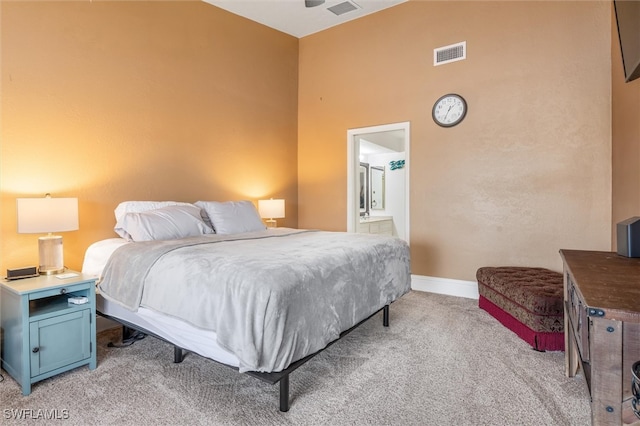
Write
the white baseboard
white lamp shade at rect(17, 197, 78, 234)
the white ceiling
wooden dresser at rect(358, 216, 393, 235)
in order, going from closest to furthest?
white lamp shade at rect(17, 197, 78, 234), the white baseboard, the white ceiling, wooden dresser at rect(358, 216, 393, 235)

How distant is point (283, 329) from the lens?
1.67 m

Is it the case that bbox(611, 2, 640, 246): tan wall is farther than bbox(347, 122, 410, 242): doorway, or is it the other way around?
bbox(347, 122, 410, 242): doorway

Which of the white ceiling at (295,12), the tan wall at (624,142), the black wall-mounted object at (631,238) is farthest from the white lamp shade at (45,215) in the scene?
the tan wall at (624,142)

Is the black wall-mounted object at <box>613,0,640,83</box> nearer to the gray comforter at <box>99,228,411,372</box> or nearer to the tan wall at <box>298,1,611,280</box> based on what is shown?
the tan wall at <box>298,1,611,280</box>

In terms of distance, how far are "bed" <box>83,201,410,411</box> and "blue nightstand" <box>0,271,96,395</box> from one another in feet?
0.71

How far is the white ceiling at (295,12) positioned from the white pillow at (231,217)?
2.41m

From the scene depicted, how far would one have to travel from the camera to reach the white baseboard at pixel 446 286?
387cm

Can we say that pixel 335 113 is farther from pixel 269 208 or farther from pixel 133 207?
pixel 133 207

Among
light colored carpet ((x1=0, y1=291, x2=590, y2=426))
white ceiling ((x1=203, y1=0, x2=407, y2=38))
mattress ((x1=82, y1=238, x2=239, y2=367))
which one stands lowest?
light colored carpet ((x1=0, y1=291, x2=590, y2=426))

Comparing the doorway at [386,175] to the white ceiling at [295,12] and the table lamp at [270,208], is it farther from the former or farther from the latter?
the table lamp at [270,208]

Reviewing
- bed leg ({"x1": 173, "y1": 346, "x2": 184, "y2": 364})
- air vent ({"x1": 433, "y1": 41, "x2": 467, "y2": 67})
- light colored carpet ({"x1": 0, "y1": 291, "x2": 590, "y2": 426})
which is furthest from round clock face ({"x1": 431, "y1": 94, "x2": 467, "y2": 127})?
bed leg ({"x1": 173, "y1": 346, "x2": 184, "y2": 364})

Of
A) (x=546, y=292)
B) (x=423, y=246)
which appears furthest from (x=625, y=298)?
(x=423, y=246)

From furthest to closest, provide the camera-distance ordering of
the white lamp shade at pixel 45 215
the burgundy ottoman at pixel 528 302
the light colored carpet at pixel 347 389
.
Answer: the burgundy ottoman at pixel 528 302 < the white lamp shade at pixel 45 215 < the light colored carpet at pixel 347 389

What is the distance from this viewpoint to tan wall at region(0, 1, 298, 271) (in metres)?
2.61
